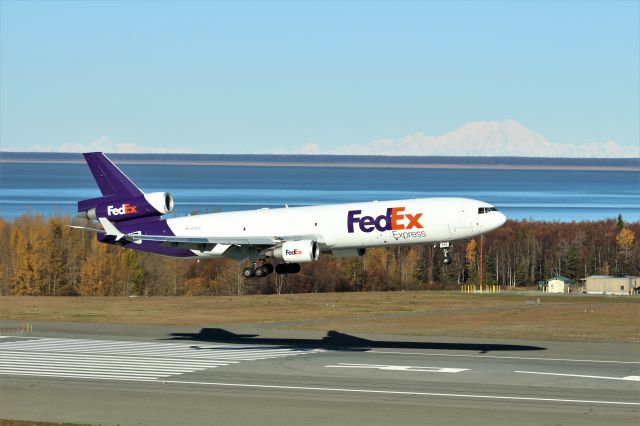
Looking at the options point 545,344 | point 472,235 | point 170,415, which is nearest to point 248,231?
point 472,235

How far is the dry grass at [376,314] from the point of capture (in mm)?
97869

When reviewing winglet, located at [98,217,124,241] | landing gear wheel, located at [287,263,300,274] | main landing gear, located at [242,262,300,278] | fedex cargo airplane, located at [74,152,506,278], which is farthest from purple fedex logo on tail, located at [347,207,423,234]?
winglet, located at [98,217,124,241]

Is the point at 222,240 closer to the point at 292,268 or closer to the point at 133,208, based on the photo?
the point at 292,268

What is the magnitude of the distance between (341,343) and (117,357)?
1866 cm

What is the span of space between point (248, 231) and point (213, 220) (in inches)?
154

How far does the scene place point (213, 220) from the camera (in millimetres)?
86688

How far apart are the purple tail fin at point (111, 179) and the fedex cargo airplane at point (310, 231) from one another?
3909 mm

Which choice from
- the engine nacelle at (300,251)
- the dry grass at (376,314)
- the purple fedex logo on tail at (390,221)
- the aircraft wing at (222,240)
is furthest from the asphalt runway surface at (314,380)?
the dry grass at (376,314)

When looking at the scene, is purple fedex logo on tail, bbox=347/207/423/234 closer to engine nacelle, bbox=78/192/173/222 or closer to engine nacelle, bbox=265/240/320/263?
engine nacelle, bbox=265/240/320/263

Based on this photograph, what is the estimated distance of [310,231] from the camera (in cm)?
8206

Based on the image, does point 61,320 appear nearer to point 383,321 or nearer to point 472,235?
point 383,321

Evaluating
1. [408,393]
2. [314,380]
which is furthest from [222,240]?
[408,393]

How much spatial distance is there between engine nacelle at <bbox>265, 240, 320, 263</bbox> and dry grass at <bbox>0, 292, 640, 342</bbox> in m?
17.5

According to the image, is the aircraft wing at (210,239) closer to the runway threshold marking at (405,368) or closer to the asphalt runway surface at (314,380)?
the asphalt runway surface at (314,380)
